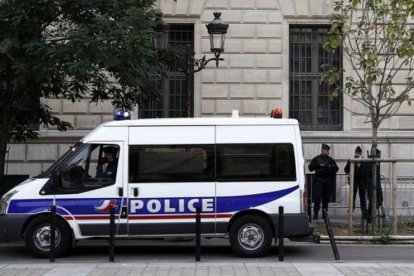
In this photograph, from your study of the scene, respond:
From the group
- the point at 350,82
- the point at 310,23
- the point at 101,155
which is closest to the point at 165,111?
the point at 310,23

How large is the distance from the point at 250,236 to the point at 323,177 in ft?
20.6

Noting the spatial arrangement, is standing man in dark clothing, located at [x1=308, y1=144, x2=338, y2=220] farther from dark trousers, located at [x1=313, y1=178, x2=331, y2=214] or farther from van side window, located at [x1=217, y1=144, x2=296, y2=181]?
van side window, located at [x1=217, y1=144, x2=296, y2=181]

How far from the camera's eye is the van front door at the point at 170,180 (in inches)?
459

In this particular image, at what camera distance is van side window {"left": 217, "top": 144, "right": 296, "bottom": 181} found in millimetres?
11789

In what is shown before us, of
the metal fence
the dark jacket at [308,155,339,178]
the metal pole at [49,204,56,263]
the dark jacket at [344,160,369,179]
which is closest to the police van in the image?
the metal pole at [49,204,56,263]

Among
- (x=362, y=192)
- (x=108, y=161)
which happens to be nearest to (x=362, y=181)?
(x=362, y=192)

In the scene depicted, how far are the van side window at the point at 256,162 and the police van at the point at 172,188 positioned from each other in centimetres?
2

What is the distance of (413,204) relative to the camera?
18.5 metres

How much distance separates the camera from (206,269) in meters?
10.5

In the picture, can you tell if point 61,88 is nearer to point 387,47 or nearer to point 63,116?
point 63,116

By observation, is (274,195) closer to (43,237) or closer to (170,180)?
(170,180)

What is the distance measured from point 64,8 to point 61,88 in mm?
2629

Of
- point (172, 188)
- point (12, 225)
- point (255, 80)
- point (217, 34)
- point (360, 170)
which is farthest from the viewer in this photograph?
point (255, 80)

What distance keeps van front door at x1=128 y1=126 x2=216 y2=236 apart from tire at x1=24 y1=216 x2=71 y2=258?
4.03 feet
